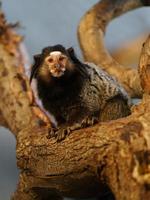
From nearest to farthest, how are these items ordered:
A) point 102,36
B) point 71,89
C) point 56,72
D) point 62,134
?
1. point 62,134
2. point 56,72
3. point 71,89
4. point 102,36

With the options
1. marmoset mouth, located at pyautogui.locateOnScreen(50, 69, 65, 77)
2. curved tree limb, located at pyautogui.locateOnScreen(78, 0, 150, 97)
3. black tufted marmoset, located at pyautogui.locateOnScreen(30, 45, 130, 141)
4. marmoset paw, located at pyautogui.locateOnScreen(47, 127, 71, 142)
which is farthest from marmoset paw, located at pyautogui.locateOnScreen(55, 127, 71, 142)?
curved tree limb, located at pyautogui.locateOnScreen(78, 0, 150, 97)

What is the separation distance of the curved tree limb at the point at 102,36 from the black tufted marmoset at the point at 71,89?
2.20 feet

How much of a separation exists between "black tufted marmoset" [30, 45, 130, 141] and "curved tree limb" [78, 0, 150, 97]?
672 millimetres

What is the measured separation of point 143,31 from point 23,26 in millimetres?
1314

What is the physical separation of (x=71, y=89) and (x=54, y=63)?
217 millimetres

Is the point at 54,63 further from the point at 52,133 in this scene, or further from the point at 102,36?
the point at 102,36

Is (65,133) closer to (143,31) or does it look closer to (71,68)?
(71,68)

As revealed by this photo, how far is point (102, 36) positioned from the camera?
3.92m

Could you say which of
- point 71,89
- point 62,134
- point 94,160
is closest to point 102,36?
point 71,89

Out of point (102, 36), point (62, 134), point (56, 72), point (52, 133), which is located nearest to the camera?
point (62, 134)

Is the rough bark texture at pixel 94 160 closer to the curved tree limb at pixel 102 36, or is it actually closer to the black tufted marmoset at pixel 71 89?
the black tufted marmoset at pixel 71 89

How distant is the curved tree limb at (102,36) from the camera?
359 centimetres

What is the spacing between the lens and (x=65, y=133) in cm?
221

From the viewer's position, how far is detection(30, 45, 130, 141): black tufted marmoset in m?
2.68
